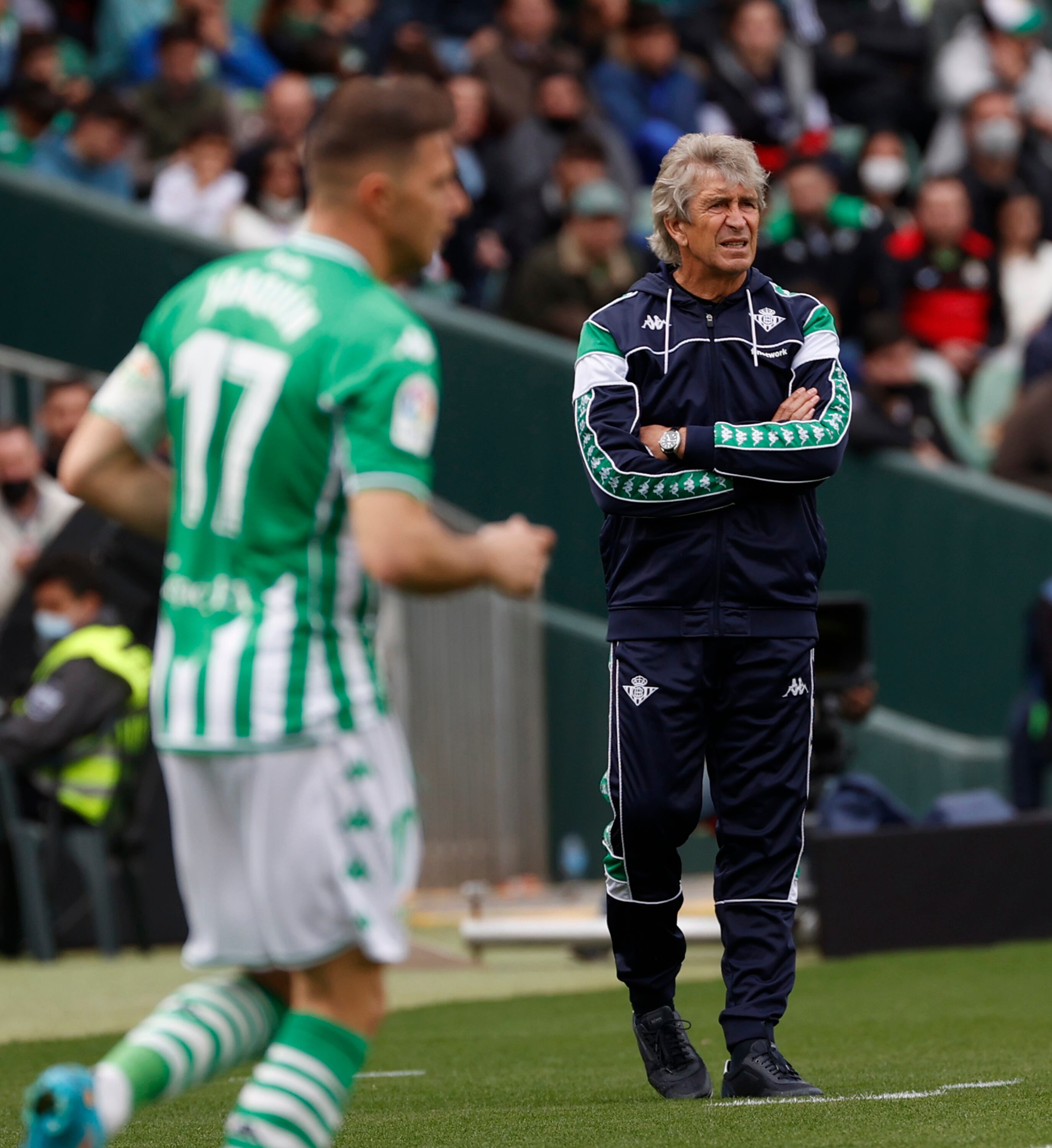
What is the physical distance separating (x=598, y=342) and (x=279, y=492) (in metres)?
2.13

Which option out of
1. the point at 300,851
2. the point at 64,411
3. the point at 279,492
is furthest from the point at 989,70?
the point at 300,851

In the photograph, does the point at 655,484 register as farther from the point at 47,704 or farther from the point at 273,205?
the point at 273,205

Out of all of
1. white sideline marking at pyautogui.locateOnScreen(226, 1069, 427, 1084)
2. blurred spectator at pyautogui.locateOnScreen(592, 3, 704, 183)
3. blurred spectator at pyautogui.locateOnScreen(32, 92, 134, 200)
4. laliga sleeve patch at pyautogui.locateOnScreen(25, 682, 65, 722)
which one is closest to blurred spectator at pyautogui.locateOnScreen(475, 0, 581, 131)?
blurred spectator at pyautogui.locateOnScreen(592, 3, 704, 183)

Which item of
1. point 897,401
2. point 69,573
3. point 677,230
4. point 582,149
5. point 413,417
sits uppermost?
point 582,149

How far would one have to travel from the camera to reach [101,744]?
10.8 meters

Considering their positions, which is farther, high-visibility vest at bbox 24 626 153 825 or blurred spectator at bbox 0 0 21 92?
blurred spectator at bbox 0 0 21 92

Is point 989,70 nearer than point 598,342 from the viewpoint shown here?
No

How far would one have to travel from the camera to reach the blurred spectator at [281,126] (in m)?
13.4

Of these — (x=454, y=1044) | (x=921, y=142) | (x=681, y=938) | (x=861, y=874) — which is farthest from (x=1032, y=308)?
(x=681, y=938)

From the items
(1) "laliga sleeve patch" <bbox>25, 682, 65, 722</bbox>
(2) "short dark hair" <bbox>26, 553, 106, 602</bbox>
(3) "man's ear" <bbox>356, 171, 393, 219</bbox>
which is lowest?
(1) "laliga sleeve patch" <bbox>25, 682, 65, 722</bbox>

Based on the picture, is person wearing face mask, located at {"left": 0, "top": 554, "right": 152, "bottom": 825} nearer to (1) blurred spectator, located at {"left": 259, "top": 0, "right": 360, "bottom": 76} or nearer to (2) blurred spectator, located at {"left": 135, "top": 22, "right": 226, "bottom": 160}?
(2) blurred spectator, located at {"left": 135, "top": 22, "right": 226, "bottom": 160}

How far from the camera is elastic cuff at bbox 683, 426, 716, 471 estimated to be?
5.43 m

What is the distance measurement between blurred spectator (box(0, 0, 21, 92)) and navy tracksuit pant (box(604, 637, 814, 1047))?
31.6 ft

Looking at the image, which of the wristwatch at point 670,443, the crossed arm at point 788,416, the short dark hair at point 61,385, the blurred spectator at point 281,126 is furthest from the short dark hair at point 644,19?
the wristwatch at point 670,443
